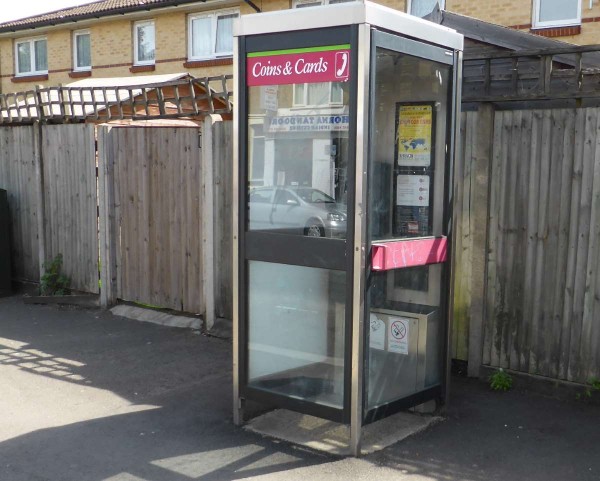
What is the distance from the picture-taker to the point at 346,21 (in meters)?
4.05

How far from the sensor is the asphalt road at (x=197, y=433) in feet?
13.7

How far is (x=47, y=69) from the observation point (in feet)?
72.2

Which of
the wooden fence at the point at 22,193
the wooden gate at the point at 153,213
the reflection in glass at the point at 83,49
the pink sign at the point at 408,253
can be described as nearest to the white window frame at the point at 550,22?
the wooden gate at the point at 153,213

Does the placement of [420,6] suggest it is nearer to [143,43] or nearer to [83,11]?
[143,43]

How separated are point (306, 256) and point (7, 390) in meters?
2.98

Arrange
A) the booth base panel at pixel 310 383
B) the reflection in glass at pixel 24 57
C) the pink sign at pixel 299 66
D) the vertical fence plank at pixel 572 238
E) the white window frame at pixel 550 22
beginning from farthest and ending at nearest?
the reflection in glass at pixel 24 57 → the white window frame at pixel 550 22 → the vertical fence plank at pixel 572 238 → the booth base panel at pixel 310 383 → the pink sign at pixel 299 66

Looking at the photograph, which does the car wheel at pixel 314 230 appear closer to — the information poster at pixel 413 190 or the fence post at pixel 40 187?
the information poster at pixel 413 190

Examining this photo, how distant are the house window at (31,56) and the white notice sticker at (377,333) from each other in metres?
20.0

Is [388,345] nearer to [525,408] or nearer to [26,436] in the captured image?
[525,408]

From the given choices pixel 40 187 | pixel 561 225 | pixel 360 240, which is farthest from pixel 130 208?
pixel 561 225

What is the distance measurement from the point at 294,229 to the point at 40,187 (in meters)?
5.90

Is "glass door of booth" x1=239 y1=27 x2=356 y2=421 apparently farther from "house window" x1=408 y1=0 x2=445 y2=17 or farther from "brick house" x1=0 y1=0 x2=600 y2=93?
"house window" x1=408 y1=0 x2=445 y2=17

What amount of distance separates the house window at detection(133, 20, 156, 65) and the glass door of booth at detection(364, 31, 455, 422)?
15.6m

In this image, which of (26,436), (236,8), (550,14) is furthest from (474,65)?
(236,8)
